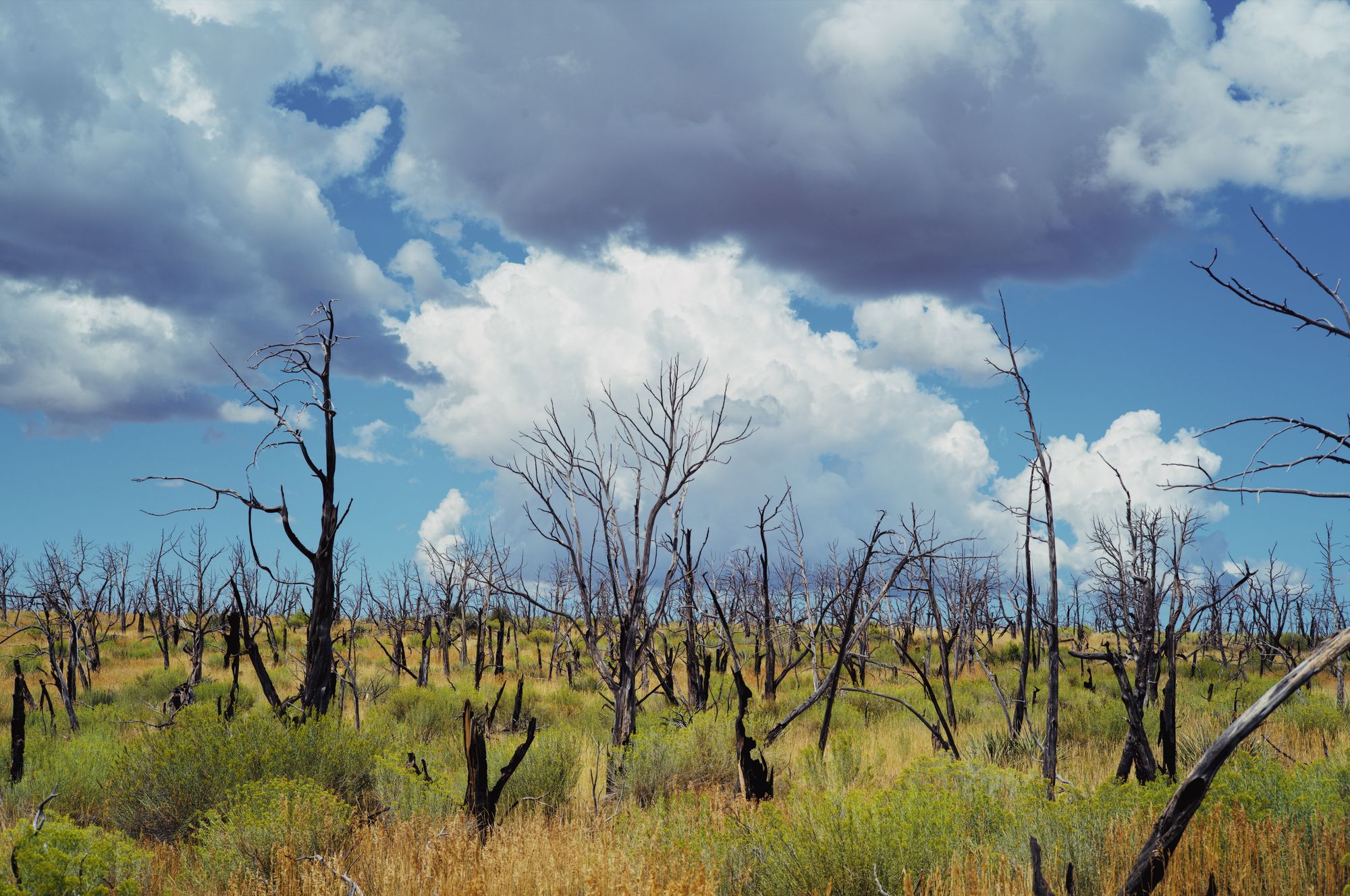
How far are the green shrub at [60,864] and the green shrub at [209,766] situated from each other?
2.94m

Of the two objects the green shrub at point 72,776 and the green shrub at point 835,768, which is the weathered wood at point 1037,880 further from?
the green shrub at point 72,776

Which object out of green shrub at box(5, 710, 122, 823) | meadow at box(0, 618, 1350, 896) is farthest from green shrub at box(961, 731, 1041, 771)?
green shrub at box(5, 710, 122, 823)

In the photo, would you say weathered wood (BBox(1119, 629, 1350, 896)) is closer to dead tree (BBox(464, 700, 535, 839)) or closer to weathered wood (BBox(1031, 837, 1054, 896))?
weathered wood (BBox(1031, 837, 1054, 896))

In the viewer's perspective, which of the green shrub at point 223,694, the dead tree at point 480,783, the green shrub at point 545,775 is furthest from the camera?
the green shrub at point 223,694

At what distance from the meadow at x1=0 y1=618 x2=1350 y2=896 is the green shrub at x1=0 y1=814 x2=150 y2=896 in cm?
1

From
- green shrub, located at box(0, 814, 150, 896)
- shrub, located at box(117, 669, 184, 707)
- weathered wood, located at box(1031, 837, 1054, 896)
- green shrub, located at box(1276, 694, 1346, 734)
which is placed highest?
weathered wood, located at box(1031, 837, 1054, 896)

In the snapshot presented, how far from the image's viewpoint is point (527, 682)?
23.6 m

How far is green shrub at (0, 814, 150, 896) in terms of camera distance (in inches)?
198

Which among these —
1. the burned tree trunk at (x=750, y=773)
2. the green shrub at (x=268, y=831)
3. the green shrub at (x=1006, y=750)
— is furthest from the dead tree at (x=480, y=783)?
the green shrub at (x=1006, y=750)

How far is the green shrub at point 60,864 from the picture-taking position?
5027 millimetres

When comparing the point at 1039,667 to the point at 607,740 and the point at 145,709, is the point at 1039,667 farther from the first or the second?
the point at 145,709

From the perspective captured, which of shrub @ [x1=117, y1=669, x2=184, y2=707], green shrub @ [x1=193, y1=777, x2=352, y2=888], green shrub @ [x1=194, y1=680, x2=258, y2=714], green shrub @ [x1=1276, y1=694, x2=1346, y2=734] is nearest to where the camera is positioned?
green shrub @ [x1=193, y1=777, x2=352, y2=888]

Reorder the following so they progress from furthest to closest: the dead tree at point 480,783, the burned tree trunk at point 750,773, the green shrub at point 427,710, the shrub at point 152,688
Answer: the shrub at point 152,688, the green shrub at point 427,710, the burned tree trunk at point 750,773, the dead tree at point 480,783

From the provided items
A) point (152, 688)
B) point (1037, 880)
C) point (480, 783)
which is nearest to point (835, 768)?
point (480, 783)
